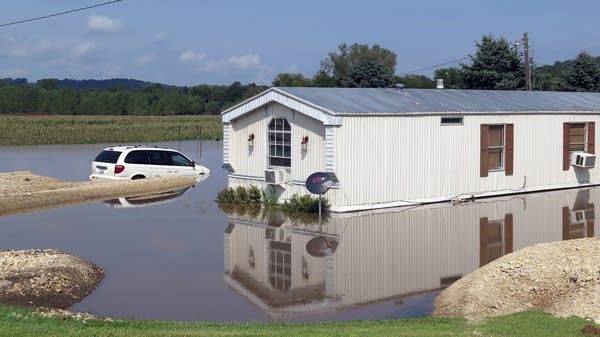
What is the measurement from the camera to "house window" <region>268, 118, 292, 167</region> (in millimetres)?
23734

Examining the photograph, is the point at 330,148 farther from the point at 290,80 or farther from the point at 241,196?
the point at 290,80

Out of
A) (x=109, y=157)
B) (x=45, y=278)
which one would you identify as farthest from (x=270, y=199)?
(x=45, y=278)

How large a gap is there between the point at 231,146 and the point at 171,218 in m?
4.33

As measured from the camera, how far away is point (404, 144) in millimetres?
23109

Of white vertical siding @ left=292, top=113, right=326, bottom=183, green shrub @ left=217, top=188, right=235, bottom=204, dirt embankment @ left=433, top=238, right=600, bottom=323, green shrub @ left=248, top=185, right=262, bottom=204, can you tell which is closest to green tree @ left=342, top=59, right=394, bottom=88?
green shrub @ left=217, top=188, right=235, bottom=204

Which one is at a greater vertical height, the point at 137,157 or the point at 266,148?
the point at 266,148

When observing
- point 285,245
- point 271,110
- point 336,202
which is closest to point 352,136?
point 336,202

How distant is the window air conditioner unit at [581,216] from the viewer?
20656 mm

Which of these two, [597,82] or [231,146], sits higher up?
[597,82]

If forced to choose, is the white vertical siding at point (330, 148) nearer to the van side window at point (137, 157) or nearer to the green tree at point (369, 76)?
the van side window at point (137, 157)

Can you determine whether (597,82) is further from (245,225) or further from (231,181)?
(245,225)

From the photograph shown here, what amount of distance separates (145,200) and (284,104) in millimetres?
5550

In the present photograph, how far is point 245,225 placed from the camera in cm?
2059

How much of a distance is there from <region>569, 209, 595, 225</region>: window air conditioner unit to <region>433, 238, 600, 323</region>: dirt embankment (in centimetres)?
735
